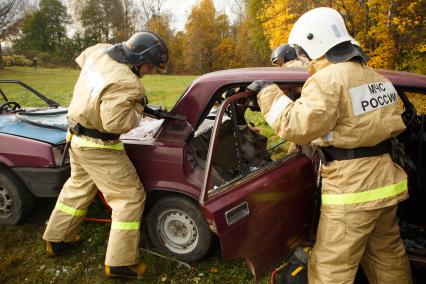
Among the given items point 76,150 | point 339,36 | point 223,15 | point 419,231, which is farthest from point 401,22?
point 223,15

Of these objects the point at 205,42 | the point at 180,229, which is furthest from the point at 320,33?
the point at 205,42

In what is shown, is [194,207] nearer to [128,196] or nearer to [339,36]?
[128,196]

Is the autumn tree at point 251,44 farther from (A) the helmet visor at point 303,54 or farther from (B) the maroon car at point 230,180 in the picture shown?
(A) the helmet visor at point 303,54

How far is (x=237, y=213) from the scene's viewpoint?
220cm

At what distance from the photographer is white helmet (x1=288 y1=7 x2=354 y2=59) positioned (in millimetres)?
2123

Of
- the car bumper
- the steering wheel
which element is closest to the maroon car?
the car bumper

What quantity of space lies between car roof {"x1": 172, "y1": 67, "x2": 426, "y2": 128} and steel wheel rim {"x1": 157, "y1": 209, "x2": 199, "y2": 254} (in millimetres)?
816

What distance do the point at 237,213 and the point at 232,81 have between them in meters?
1.04

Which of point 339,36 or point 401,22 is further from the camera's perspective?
point 401,22

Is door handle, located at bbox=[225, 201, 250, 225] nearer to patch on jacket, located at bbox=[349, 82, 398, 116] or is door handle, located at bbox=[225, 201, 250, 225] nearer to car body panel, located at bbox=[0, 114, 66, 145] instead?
A: patch on jacket, located at bbox=[349, 82, 398, 116]

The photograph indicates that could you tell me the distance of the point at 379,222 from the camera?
2281 mm

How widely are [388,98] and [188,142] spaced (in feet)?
4.87

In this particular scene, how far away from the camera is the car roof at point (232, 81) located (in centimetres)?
250

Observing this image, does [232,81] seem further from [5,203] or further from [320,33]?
[5,203]
